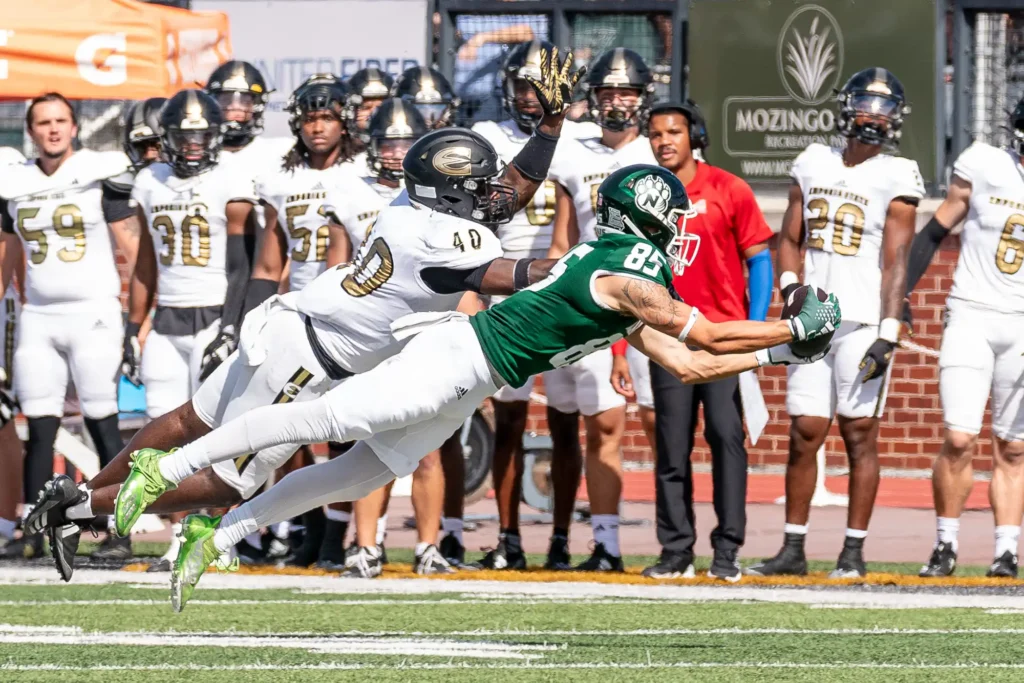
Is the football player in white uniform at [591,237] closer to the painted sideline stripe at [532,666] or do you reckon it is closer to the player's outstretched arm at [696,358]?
the player's outstretched arm at [696,358]

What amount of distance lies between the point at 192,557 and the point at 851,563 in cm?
313

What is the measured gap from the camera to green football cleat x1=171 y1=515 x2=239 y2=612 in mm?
6023

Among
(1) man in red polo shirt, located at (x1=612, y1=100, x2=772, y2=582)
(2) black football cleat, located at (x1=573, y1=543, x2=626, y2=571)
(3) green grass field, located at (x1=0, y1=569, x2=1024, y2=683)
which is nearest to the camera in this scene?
(3) green grass field, located at (x1=0, y1=569, x2=1024, y2=683)

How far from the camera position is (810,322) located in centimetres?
569

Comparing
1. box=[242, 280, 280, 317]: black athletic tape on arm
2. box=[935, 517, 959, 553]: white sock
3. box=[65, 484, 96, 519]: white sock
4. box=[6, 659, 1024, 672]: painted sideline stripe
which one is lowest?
box=[6, 659, 1024, 672]: painted sideline stripe

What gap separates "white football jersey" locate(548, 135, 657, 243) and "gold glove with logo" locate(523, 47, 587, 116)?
139cm

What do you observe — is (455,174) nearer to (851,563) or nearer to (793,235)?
(793,235)

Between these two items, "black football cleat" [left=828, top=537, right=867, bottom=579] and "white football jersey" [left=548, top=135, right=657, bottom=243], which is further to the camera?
"white football jersey" [left=548, top=135, right=657, bottom=243]

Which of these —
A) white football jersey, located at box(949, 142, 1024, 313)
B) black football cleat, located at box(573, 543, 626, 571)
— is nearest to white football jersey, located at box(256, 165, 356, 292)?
black football cleat, located at box(573, 543, 626, 571)

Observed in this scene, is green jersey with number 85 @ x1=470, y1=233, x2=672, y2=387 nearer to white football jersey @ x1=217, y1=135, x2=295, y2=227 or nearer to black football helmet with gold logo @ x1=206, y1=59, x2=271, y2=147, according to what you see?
white football jersey @ x1=217, y1=135, x2=295, y2=227

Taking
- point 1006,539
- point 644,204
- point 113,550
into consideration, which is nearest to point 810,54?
point 1006,539

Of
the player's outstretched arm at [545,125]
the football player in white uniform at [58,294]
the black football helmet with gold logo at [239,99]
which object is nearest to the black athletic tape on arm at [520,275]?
the player's outstretched arm at [545,125]

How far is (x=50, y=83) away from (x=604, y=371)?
15.8ft

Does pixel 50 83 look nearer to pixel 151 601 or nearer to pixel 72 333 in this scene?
pixel 72 333
